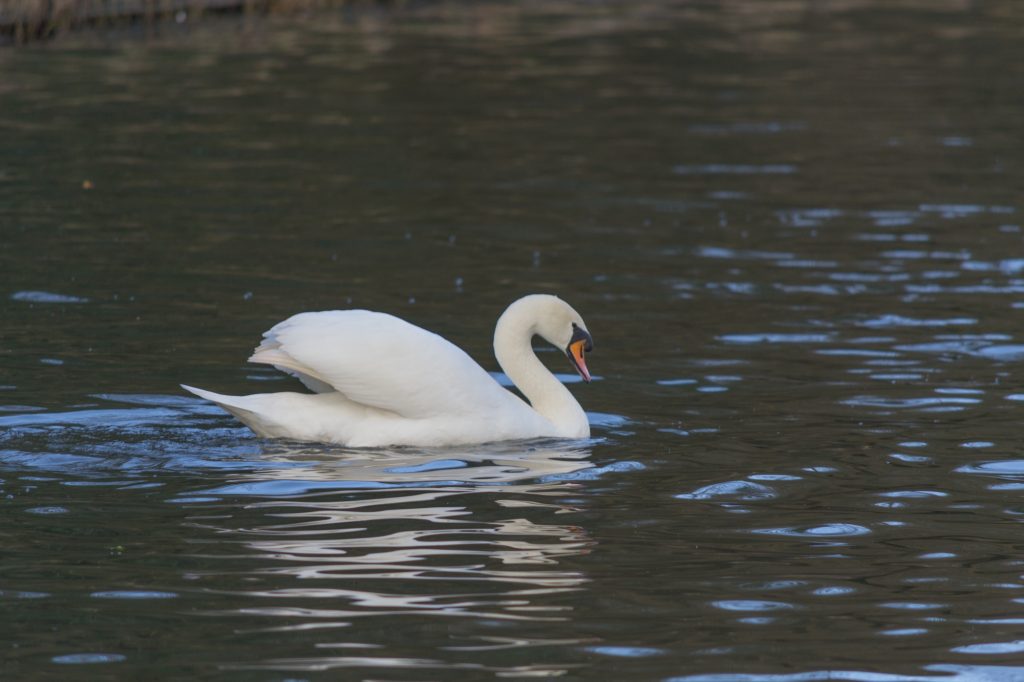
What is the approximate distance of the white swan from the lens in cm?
877

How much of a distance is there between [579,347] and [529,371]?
295mm

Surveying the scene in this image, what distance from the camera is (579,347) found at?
9.72 m

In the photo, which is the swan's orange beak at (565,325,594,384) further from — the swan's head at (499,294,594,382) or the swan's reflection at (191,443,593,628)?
the swan's reflection at (191,443,593,628)

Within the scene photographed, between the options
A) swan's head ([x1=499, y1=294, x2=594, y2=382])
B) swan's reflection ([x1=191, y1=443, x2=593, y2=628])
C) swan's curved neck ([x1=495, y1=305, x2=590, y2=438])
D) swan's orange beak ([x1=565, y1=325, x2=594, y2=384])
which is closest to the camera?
swan's reflection ([x1=191, y1=443, x2=593, y2=628])

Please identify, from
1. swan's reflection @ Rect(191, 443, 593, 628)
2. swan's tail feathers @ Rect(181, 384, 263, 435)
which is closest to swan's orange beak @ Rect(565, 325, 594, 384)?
swan's reflection @ Rect(191, 443, 593, 628)

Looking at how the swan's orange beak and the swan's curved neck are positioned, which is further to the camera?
the swan's orange beak

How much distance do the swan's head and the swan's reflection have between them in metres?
0.69

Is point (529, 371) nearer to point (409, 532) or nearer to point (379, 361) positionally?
point (379, 361)

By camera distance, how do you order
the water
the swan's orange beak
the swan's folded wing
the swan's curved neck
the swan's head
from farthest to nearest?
the swan's orange beak, the swan's head, the swan's curved neck, the swan's folded wing, the water

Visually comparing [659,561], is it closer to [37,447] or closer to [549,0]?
[37,447]

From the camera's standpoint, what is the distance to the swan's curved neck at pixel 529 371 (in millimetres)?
9469

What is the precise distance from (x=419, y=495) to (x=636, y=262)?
644 cm

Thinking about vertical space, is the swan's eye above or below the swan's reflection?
above

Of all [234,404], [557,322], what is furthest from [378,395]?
[557,322]
